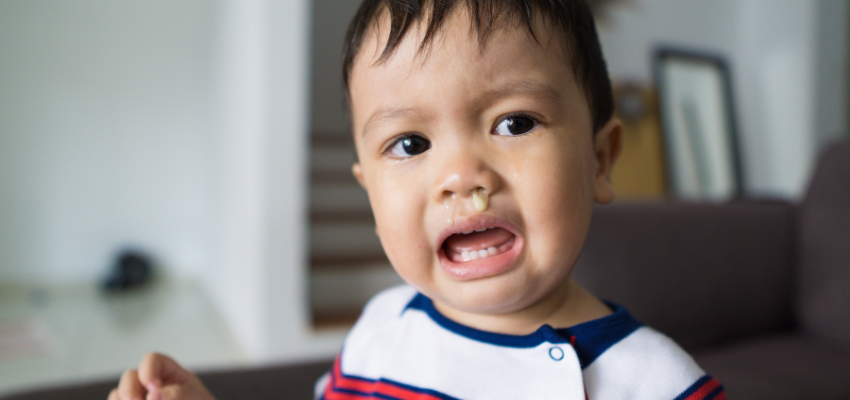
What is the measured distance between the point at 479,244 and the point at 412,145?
0.41ft

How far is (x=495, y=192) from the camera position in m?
0.50

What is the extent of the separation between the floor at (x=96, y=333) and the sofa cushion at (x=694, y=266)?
180cm

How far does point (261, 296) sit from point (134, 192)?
2.90m

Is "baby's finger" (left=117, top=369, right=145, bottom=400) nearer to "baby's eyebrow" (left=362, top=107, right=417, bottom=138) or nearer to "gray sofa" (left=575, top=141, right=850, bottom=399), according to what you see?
"baby's eyebrow" (left=362, top=107, right=417, bottom=138)

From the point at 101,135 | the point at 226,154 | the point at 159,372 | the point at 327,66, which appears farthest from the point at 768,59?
the point at 101,135

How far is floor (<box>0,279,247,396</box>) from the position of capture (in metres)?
2.26

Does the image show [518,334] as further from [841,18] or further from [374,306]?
[841,18]

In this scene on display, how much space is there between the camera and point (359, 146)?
63 centimetres

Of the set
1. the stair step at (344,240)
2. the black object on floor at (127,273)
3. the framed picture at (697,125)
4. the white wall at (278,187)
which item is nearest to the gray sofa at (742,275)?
the white wall at (278,187)

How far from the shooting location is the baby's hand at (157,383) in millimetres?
583

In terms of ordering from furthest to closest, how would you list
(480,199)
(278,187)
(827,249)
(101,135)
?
1. (101,135)
2. (278,187)
3. (827,249)
4. (480,199)

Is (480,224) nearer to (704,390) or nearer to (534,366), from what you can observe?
(534,366)

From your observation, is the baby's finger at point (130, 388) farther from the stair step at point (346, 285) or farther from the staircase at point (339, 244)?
the stair step at point (346, 285)

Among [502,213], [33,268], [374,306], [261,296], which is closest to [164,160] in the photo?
[33,268]
